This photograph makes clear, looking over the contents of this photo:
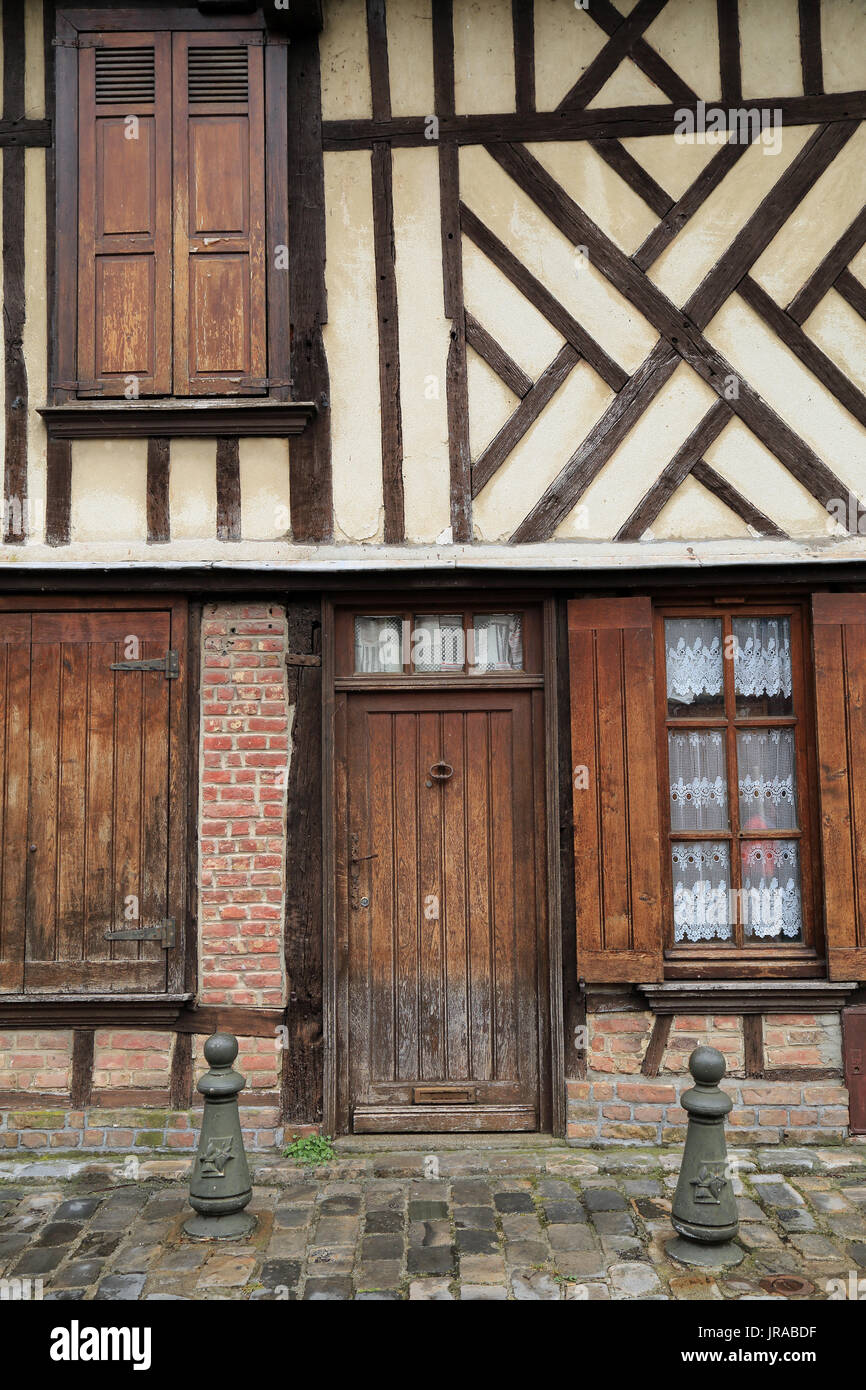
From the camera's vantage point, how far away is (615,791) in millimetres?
4922

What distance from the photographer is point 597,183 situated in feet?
16.7

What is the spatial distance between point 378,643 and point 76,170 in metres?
2.86

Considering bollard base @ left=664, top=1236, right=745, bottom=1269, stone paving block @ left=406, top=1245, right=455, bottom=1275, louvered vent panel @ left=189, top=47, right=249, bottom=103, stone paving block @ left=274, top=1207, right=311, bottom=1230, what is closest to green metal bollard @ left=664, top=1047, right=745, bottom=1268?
bollard base @ left=664, top=1236, right=745, bottom=1269

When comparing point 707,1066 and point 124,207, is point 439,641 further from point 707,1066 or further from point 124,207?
point 124,207

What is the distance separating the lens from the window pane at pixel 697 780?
509 cm

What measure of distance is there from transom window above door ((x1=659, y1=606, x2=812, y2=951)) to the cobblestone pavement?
114 cm

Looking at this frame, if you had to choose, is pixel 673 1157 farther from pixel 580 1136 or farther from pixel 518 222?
pixel 518 222

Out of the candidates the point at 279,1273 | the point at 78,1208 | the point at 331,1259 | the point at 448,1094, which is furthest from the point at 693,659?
the point at 78,1208

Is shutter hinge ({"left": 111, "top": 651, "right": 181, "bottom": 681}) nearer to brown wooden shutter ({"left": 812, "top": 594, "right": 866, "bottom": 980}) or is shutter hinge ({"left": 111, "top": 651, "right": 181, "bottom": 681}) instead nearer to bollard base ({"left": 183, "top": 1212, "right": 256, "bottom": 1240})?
bollard base ({"left": 183, "top": 1212, "right": 256, "bottom": 1240})

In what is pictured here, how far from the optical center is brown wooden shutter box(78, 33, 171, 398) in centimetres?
509

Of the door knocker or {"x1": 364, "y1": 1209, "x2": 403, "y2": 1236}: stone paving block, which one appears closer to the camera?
{"x1": 364, "y1": 1209, "x2": 403, "y2": 1236}: stone paving block
